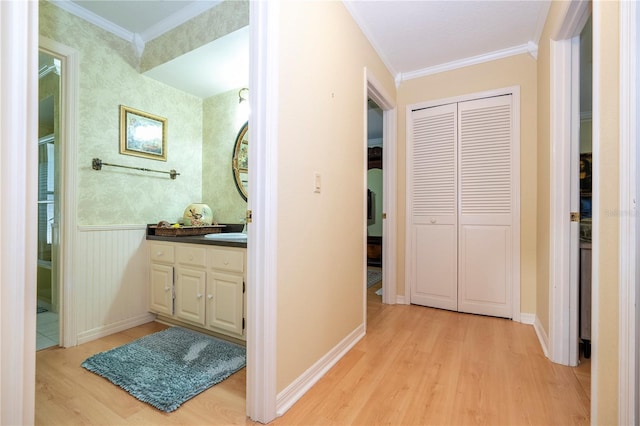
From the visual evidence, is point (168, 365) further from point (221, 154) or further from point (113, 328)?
point (221, 154)

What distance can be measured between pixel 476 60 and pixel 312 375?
9.95ft

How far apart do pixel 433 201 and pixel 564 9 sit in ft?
5.53

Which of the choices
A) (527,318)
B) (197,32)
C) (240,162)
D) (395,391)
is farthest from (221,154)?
(527,318)

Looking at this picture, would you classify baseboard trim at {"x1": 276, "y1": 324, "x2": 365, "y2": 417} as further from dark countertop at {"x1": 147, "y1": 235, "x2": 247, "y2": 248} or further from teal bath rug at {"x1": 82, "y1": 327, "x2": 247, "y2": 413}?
dark countertop at {"x1": 147, "y1": 235, "x2": 247, "y2": 248}

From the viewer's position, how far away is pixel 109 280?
2314mm

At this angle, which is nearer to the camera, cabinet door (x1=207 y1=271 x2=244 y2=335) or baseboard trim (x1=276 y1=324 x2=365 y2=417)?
baseboard trim (x1=276 y1=324 x2=365 y2=417)

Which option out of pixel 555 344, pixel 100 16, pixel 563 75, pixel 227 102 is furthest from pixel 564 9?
pixel 100 16

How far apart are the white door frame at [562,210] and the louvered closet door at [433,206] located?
103 centimetres

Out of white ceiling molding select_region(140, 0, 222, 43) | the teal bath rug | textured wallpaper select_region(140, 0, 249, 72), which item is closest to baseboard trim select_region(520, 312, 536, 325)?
the teal bath rug

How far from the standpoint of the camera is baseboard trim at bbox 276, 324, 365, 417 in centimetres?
A: 138

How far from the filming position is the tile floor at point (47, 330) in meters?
2.10

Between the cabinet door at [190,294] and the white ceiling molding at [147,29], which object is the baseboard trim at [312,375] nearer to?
the cabinet door at [190,294]

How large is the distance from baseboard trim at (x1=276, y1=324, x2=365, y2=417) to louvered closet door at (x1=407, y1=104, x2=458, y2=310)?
3.80 feet

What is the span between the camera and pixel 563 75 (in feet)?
5.85
